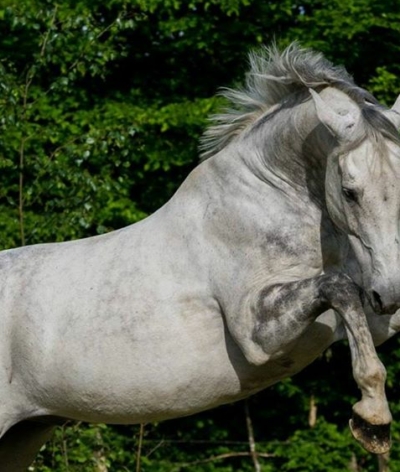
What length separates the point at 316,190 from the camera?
17.5ft

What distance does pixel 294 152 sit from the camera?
212 inches

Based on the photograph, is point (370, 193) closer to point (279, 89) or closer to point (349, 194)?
point (349, 194)

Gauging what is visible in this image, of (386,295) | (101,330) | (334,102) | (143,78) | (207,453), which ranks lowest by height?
(207,453)

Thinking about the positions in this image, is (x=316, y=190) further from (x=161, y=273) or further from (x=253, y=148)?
(x=161, y=273)

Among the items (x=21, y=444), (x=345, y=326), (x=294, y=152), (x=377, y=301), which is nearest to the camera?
(x=377, y=301)

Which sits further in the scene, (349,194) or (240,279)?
(240,279)

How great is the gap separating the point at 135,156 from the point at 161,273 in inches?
214

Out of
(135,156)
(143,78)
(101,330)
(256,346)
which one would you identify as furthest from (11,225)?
(256,346)

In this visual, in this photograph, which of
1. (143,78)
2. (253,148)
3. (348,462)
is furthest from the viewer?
(143,78)

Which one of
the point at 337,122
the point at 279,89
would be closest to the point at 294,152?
the point at 279,89

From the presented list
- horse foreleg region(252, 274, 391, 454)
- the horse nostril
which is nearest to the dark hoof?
horse foreleg region(252, 274, 391, 454)

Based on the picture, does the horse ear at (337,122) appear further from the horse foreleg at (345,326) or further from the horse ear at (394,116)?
the horse foreleg at (345,326)

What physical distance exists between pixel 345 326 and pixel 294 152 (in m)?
0.82

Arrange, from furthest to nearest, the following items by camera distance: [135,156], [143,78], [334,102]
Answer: [143,78]
[135,156]
[334,102]
